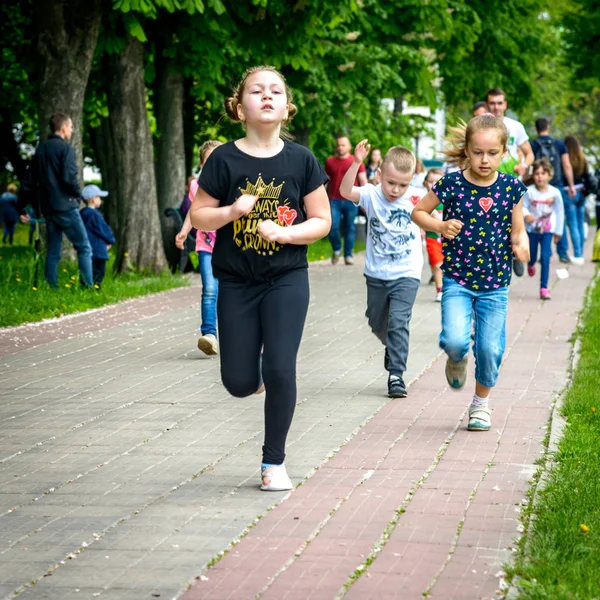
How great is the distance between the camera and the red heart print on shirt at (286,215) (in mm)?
5852

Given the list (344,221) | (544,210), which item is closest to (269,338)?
(544,210)

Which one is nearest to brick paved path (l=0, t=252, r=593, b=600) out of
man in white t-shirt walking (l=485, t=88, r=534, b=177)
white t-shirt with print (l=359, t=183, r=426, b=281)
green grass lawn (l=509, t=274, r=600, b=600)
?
green grass lawn (l=509, t=274, r=600, b=600)

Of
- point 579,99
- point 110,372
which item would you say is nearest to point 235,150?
point 110,372

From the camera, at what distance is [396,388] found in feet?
28.8

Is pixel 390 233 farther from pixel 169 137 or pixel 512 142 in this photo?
pixel 169 137

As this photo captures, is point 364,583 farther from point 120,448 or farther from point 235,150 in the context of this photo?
point 120,448

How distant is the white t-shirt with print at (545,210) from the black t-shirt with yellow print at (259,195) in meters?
9.56

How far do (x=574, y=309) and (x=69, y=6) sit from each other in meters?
7.31

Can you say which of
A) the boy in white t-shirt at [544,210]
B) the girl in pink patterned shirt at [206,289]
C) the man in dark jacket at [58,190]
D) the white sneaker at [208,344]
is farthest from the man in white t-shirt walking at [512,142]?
the white sneaker at [208,344]

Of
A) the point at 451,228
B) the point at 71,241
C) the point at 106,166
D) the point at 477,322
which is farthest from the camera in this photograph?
the point at 106,166

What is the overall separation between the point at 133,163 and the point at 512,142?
5728mm

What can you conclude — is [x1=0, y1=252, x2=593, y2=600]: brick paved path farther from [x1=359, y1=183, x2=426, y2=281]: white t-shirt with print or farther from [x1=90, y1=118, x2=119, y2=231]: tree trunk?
[x1=90, y1=118, x2=119, y2=231]: tree trunk

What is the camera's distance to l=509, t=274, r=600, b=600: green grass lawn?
4.52 metres

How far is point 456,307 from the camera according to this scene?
7.43 meters
